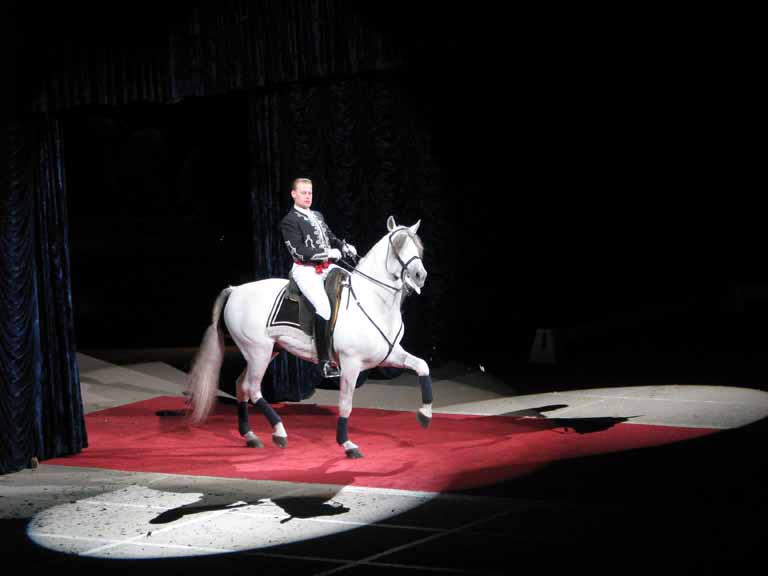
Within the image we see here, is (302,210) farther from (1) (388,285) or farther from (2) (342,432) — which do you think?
(2) (342,432)

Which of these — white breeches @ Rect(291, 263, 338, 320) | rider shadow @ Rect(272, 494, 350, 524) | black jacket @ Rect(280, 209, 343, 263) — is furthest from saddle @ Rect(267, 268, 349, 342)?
rider shadow @ Rect(272, 494, 350, 524)

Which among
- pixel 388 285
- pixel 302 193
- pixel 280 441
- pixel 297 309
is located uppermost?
pixel 302 193

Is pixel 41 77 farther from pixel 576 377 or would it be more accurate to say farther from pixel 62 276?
pixel 576 377

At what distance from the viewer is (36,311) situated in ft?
23.6

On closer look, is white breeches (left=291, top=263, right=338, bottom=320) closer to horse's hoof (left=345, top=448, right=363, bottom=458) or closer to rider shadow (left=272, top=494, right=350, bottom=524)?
horse's hoof (left=345, top=448, right=363, bottom=458)

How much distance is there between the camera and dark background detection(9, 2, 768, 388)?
32.0 feet

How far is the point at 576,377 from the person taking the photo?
10477 mm

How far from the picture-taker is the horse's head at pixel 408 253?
6.72 m

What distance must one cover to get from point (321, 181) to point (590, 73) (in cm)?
416

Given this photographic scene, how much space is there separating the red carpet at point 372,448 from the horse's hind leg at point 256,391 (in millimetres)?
140

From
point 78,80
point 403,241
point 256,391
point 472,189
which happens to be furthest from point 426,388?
point 472,189

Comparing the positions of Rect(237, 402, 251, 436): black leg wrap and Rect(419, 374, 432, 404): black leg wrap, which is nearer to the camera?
Rect(419, 374, 432, 404): black leg wrap

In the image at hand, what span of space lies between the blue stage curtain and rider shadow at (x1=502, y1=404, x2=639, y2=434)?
11.3 feet

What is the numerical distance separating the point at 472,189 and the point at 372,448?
557 cm
